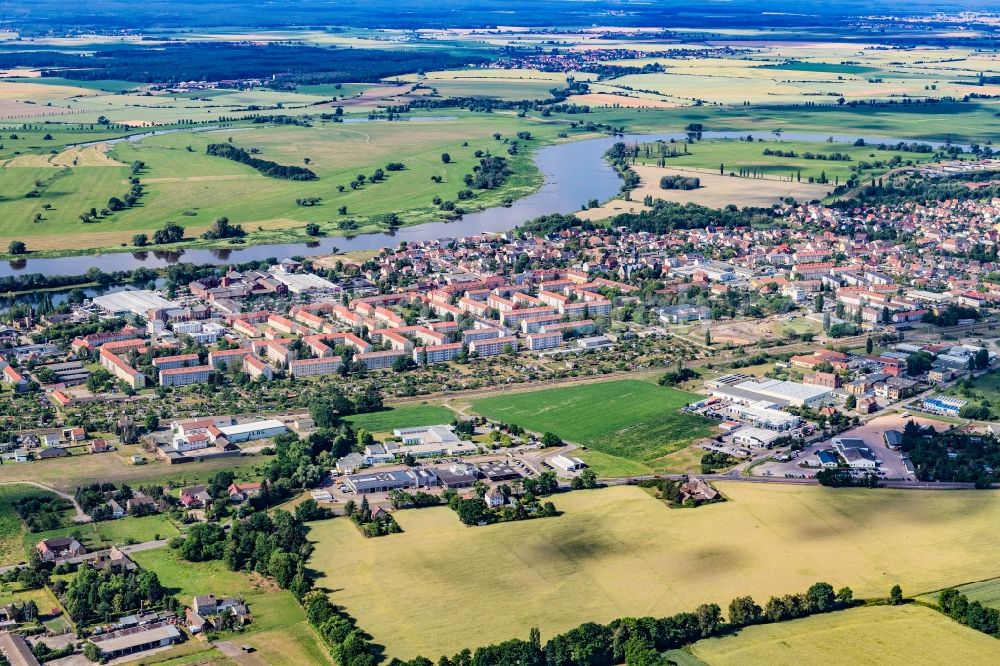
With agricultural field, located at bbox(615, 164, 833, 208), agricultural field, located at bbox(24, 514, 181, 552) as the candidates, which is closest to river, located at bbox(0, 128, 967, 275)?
agricultural field, located at bbox(615, 164, 833, 208)

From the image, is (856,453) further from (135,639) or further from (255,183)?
(255,183)

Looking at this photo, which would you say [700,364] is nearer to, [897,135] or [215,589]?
[215,589]

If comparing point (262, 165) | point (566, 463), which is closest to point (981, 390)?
point (566, 463)

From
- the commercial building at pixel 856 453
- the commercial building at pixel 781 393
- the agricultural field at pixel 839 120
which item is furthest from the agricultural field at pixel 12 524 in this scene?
the agricultural field at pixel 839 120

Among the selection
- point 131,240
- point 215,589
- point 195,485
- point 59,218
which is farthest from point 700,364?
point 59,218

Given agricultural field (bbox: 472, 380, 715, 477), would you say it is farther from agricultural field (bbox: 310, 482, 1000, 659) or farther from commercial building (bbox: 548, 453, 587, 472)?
agricultural field (bbox: 310, 482, 1000, 659)

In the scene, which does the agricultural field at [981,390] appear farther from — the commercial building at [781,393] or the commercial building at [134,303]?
the commercial building at [134,303]
